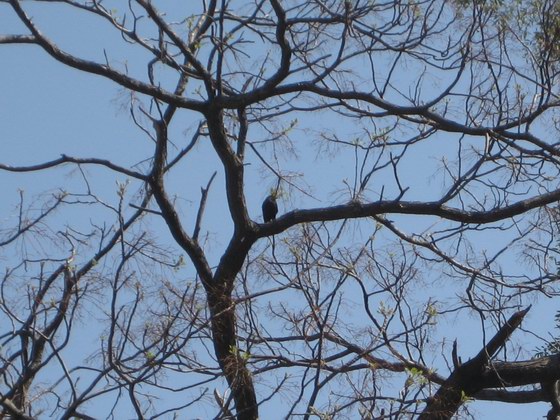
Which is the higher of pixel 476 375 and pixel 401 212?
pixel 401 212

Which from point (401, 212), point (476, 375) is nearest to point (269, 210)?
point (401, 212)

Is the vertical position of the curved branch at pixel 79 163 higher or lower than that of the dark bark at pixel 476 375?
higher

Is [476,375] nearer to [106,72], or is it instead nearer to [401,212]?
[401,212]

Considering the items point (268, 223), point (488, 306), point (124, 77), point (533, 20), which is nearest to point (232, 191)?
point (268, 223)

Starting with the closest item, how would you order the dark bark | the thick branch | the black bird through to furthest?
the dark bark < the thick branch < the black bird

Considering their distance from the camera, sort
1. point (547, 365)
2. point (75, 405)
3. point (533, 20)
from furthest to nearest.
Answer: point (533, 20) → point (547, 365) → point (75, 405)

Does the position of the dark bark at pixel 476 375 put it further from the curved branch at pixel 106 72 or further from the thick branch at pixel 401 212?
the curved branch at pixel 106 72

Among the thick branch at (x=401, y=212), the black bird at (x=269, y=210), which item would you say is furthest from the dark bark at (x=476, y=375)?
the black bird at (x=269, y=210)

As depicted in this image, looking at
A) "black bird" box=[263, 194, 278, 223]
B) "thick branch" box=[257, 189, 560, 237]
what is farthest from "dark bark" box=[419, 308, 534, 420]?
"black bird" box=[263, 194, 278, 223]

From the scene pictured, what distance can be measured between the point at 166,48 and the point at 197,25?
0.34 meters

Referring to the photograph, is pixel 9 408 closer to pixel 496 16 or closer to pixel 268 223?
pixel 268 223

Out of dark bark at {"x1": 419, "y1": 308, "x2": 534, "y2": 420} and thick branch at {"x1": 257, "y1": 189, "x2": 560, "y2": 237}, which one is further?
thick branch at {"x1": 257, "y1": 189, "x2": 560, "y2": 237}

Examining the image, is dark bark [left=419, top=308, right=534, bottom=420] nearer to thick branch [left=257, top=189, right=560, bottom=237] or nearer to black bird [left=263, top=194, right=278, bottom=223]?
thick branch [left=257, top=189, right=560, bottom=237]

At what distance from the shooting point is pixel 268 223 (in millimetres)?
8781
